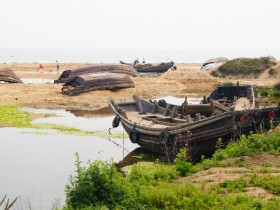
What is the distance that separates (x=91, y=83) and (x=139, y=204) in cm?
2969

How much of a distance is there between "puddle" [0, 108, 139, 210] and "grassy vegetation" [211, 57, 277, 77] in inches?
1199

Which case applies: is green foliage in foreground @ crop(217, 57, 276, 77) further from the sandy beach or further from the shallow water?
the shallow water

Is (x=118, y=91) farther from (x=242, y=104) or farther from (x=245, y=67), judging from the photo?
(x=242, y=104)

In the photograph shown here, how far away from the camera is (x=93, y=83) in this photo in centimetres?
3838

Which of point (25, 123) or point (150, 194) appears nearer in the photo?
point (150, 194)

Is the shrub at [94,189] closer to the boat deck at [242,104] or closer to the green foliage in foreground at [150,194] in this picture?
the green foliage in foreground at [150,194]

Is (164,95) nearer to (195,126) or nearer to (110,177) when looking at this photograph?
(195,126)

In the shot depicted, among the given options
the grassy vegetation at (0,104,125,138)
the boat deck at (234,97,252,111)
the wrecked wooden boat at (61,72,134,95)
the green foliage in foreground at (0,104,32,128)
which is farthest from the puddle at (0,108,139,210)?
the wrecked wooden boat at (61,72,134,95)

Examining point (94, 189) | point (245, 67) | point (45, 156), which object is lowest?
point (45, 156)

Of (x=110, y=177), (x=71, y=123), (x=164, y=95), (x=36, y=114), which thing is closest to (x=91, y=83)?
(x=164, y=95)

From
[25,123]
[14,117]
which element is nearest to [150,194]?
[25,123]

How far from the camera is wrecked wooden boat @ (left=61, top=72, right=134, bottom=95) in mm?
37647

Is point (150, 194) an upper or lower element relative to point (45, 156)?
upper

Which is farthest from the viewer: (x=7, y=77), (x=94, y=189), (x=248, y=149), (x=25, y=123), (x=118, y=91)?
(x=7, y=77)
